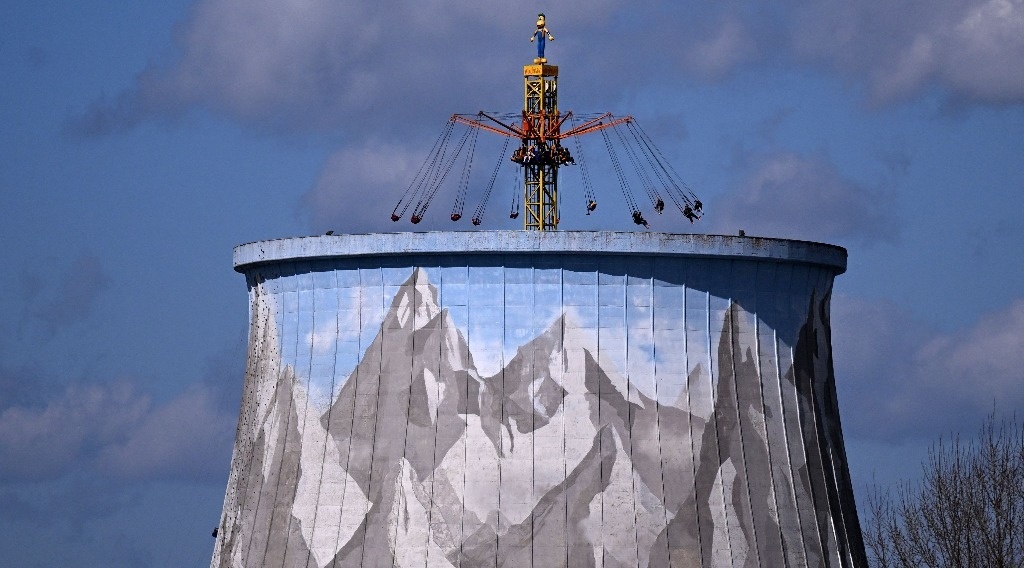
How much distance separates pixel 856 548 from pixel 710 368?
6263mm

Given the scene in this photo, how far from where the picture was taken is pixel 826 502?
42.4 m

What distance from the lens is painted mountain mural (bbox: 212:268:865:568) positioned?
130 ft

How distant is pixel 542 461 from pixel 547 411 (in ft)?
3.37

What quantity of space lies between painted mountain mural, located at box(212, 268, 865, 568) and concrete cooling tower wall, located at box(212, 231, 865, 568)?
41mm

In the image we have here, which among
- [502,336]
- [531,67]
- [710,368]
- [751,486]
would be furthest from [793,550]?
[531,67]

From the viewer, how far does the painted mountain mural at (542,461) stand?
130ft

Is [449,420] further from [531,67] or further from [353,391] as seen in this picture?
[531,67]

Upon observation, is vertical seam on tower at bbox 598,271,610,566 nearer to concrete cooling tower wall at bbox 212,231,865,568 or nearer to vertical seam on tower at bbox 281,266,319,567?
concrete cooling tower wall at bbox 212,231,865,568

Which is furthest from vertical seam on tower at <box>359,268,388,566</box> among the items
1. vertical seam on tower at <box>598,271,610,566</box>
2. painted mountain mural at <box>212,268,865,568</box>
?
vertical seam on tower at <box>598,271,610,566</box>

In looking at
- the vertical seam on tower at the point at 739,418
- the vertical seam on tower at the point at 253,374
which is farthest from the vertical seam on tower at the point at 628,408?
the vertical seam on tower at the point at 253,374

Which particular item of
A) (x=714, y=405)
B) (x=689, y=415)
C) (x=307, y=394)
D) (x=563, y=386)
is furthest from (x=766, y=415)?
(x=307, y=394)

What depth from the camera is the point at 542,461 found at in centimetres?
3962

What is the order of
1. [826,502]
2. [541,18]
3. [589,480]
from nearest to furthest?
[589,480]
[826,502]
[541,18]

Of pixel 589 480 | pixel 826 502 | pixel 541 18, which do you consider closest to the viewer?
pixel 589 480
